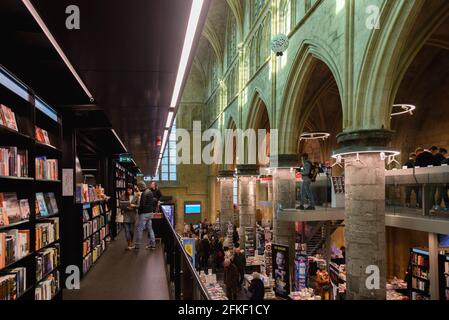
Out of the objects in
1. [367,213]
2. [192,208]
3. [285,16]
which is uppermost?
[285,16]

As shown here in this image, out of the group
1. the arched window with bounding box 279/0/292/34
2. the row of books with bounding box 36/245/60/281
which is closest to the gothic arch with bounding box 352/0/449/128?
the arched window with bounding box 279/0/292/34

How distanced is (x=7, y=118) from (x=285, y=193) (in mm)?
10776

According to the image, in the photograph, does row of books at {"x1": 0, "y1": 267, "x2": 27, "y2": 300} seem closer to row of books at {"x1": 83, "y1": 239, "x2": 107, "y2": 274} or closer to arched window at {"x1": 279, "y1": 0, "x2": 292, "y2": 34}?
row of books at {"x1": 83, "y1": 239, "x2": 107, "y2": 274}

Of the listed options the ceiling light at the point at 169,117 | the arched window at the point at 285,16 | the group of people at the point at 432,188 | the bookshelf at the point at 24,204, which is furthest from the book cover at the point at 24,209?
the arched window at the point at 285,16

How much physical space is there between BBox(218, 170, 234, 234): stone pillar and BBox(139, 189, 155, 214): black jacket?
15723mm

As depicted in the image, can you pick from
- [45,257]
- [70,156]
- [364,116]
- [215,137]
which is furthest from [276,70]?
[215,137]

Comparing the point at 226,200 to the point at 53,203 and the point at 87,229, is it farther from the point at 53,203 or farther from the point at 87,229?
the point at 53,203

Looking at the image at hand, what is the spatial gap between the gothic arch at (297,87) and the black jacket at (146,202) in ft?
17.1

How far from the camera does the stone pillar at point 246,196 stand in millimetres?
19797

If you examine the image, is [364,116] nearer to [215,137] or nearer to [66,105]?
[66,105]

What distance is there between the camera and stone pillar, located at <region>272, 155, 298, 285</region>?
537 inches

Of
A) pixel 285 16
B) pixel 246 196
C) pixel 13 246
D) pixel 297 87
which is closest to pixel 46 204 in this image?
pixel 13 246

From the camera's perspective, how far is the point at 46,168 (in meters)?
4.99

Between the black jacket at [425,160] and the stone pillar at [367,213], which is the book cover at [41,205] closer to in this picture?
the stone pillar at [367,213]
